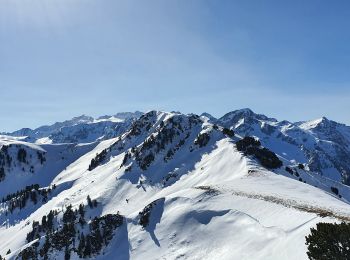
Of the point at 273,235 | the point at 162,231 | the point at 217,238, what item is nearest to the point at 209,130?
the point at 162,231

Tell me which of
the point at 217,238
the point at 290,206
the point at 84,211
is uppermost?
the point at 290,206

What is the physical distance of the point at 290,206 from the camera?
204 feet

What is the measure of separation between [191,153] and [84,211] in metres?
44.7

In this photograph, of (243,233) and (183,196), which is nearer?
(243,233)

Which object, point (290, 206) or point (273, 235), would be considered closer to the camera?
point (273, 235)

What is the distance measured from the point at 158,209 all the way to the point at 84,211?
56821 millimetres

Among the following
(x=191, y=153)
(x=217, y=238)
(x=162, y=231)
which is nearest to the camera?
(x=217, y=238)

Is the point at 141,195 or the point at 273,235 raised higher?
the point at 273,235

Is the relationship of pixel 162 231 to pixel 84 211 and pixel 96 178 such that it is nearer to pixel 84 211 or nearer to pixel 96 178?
pixel 84 211

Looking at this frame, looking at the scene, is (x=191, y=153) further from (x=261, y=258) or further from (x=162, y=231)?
(x=261, y=258)

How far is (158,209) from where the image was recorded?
88.7m

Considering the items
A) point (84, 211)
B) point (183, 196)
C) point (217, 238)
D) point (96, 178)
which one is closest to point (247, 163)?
point (183, 196)

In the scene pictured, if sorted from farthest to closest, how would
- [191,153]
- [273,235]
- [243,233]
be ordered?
[191,153]
[243,233]
[273,235]

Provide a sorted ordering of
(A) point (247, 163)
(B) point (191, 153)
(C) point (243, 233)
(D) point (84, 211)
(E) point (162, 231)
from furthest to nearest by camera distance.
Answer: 1. (B) point (191, 153)
2. (D) point (84, 211)
3. (A) point (247, 163)
4. (E) point (162, 231)
5. (C) point (243, 233)
